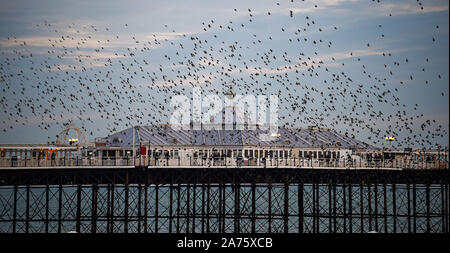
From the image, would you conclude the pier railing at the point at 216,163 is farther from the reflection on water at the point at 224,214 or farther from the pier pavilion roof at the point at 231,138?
the pier pavilion roof at the point at 231,138

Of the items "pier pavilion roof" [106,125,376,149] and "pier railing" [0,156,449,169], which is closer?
"pier railing" [0,156,449,169]

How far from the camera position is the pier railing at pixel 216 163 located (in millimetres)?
66188

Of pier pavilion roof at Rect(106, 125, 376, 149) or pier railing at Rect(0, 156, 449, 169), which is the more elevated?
pier pavilion roof at Rect(106, 125, 376, 149)

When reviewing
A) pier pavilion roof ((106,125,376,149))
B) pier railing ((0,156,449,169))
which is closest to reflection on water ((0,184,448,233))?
pier railing ((0,156,449,169))

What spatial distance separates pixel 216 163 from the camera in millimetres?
72250

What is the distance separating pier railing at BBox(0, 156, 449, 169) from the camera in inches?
2606

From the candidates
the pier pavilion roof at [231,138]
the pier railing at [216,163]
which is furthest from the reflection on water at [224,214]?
the pier pavilion roof at [231,138]

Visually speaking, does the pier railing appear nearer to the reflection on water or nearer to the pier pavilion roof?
the reflection on water

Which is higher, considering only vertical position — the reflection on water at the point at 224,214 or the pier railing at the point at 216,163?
the pier railing at the point at 216,163
